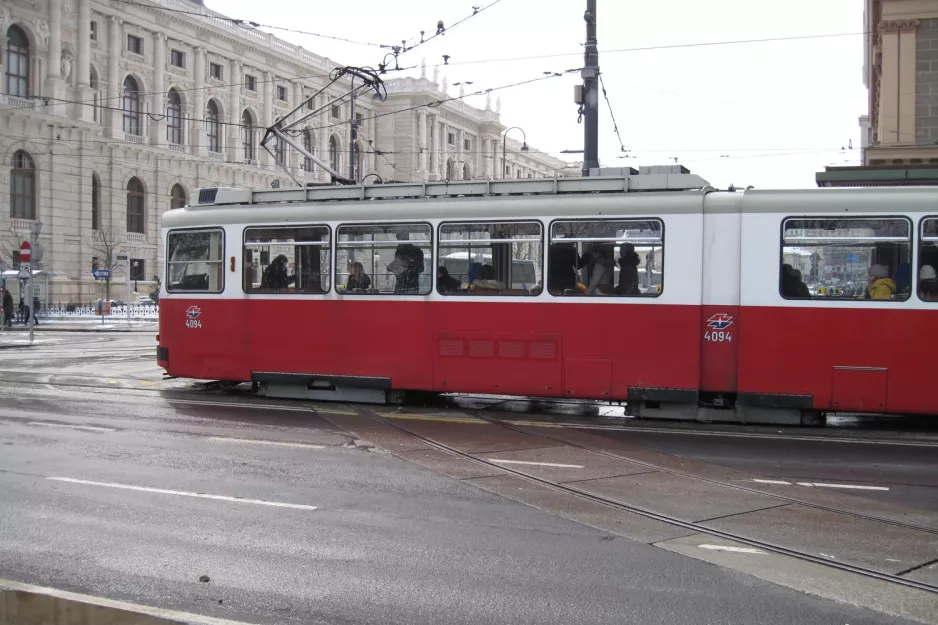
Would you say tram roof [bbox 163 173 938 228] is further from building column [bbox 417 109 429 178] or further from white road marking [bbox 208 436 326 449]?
building column [bbox 417 109 429 178]

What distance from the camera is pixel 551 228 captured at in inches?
489

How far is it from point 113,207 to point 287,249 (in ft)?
150

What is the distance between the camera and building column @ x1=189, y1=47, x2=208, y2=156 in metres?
60.3

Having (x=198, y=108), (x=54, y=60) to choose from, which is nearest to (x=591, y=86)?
(x=54, y=60)

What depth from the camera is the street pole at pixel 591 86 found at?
664 inches

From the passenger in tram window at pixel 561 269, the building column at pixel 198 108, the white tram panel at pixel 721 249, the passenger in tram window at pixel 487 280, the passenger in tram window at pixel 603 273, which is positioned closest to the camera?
the white tram panel at pixel 721 249

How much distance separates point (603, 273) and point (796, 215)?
8.65 feet

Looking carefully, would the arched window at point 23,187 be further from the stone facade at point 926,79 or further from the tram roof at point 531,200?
the stone facade at point 926,79

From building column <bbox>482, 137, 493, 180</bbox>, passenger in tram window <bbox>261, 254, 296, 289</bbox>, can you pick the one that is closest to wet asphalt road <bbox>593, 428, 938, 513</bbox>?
passenger in tram window <bbox>261, 254, 296, 289</bbox>

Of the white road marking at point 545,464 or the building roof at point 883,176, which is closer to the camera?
the white road marking at point 545,464

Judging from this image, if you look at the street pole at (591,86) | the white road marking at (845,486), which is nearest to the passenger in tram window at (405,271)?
the street pole at (591,86)

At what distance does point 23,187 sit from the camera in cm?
5028

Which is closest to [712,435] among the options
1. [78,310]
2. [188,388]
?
[188,388]

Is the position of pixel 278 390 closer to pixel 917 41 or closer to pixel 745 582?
pixel 745 582
